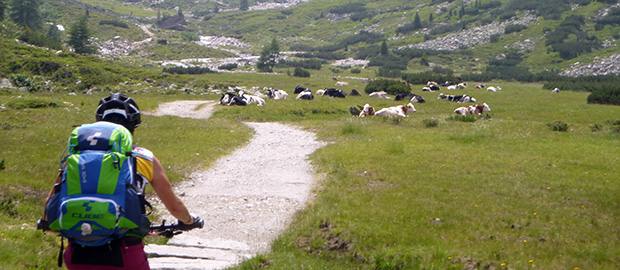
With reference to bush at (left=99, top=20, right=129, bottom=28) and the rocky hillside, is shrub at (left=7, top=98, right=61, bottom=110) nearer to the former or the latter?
the rocky hillside

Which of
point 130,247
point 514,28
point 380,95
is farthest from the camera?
point 514,28

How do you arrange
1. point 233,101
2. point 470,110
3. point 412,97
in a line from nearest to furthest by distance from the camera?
1. point 470,110
2. point 233,101
3. point 412,97

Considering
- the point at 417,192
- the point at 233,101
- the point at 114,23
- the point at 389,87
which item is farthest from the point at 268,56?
the point at 417,192

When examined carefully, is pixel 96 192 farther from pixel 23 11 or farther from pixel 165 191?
pixel 23 11

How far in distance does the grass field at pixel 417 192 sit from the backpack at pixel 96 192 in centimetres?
341

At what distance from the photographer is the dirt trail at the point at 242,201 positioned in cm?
797

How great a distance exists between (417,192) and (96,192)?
889 centimetres

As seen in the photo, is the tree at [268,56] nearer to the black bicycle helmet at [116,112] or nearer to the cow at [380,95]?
the cow at [380,95]

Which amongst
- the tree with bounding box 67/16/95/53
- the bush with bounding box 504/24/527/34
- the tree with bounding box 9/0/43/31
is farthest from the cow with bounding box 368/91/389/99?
the bush with bounding box 504/24/527/34

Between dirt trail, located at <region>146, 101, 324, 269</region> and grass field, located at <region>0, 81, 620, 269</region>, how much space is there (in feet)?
1.67

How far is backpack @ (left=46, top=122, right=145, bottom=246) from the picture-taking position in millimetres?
3627

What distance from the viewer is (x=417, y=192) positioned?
1145 centimetres

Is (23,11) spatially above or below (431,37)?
above

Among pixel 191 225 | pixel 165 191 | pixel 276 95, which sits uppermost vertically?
pixel 165 191
